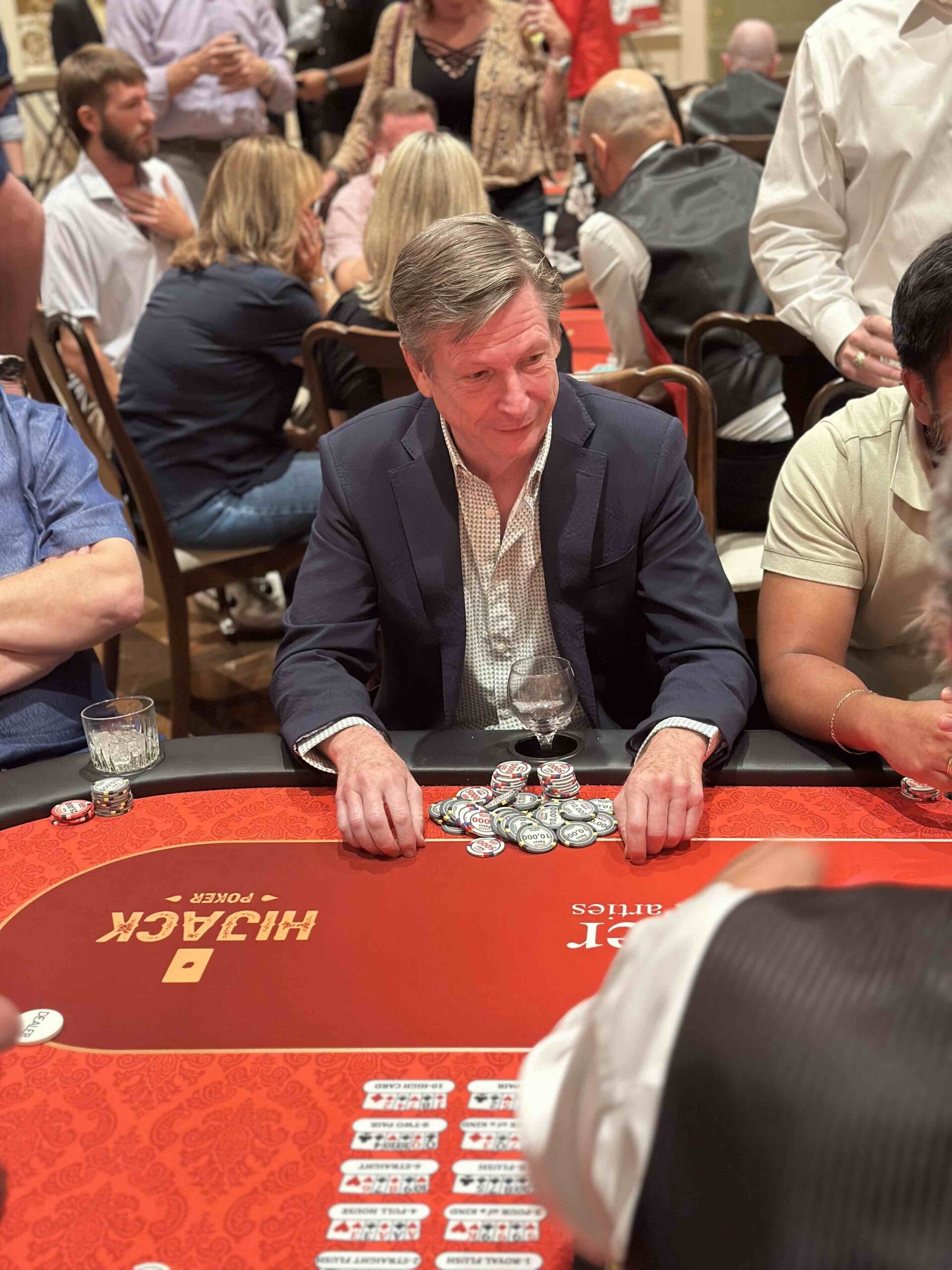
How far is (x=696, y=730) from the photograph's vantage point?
5.08 ft

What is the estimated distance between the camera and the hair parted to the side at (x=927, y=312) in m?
1.52

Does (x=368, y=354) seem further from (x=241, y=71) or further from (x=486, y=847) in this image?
(x=241, y=71)

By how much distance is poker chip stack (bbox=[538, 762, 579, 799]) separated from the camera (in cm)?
153

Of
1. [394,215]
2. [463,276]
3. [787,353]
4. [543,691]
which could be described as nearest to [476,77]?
[394,215]

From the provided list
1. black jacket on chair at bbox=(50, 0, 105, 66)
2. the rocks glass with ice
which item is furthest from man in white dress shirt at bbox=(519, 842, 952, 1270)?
black jacket on chair at bbox=(50, 0, 105, 66)

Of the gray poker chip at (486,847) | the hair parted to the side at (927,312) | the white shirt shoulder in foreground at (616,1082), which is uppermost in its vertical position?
the hair parted to the side at (927,312)

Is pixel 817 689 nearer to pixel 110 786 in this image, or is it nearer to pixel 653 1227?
pixel 110 786

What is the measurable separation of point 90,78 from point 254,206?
102 cm

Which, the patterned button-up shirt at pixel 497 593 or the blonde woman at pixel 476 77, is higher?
the blonde woman at pixel 476 77

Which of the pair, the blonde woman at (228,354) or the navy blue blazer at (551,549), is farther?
the blonde woman at (228,354)

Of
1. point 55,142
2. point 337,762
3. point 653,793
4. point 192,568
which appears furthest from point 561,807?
point 55,142

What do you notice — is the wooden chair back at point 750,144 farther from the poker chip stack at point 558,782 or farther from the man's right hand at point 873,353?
the poker chip stack at point 558,782

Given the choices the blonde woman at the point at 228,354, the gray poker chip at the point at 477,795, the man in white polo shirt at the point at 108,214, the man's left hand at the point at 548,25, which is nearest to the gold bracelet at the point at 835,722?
the gray poker chip at the point at 477,795

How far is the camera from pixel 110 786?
157 centimetres
